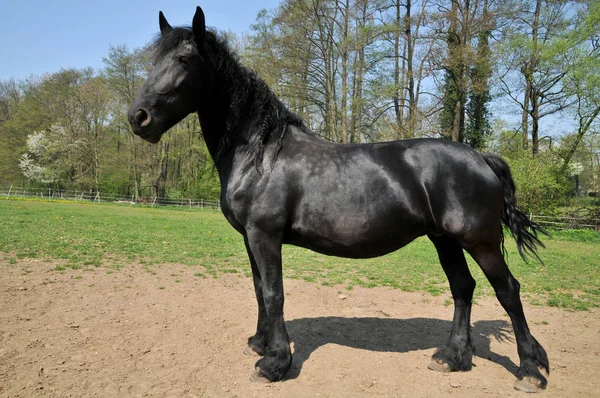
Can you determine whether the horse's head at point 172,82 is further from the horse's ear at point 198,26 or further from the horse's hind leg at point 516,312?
the horse's hind leg at point 516,312

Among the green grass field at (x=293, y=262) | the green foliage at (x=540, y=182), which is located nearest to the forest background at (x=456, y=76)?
the green foliage at (x=540, y=182)

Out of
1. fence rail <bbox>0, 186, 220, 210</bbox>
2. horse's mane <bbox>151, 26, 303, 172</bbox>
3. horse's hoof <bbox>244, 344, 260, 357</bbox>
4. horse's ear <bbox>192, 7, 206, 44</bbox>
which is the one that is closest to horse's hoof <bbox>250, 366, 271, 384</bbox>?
horse's hoof <bbox>244, 344, 260, 357</bbox>

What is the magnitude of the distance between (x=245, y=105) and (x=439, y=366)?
10.8ft

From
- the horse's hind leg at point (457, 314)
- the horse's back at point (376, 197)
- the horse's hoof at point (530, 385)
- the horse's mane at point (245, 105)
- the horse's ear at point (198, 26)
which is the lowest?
the horse's hoof at point (530, 385)

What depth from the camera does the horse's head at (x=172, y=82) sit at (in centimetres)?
319

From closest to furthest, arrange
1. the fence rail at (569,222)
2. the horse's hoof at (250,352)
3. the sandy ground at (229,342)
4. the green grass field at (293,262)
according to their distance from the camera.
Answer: the sandy ground at (229,342), the horse's hoof at (250,352), the green grass field at (293,262), the fence rail at (569,222)

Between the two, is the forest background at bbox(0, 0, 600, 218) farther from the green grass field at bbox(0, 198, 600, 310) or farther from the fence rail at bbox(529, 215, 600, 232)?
the green grass field at bbox(0, 198, 600, 310)

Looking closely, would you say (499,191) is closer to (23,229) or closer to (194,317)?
(194,317)

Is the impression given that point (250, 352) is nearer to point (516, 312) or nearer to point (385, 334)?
point (385, 334)

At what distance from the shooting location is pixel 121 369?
348cm

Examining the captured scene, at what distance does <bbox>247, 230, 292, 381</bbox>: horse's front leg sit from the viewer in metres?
3.41

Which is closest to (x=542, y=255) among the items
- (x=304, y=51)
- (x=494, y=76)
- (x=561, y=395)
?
(x=561, y=395)

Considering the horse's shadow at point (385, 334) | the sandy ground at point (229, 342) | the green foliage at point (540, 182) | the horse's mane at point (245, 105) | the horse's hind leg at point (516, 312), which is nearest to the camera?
the sandy ground at point (229, 342)

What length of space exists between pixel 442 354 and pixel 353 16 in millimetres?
25737
